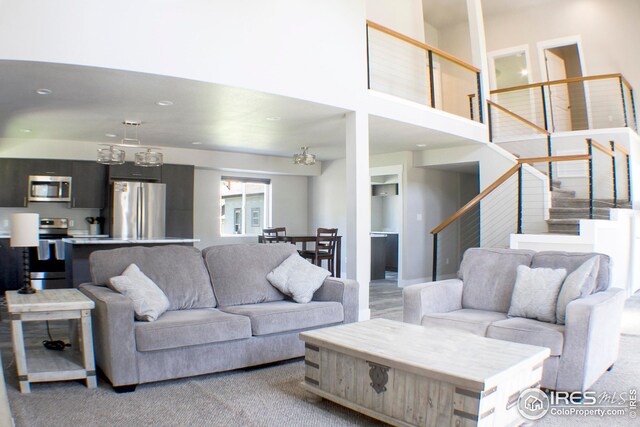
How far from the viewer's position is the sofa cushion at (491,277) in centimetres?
376

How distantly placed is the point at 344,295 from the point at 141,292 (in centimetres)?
160

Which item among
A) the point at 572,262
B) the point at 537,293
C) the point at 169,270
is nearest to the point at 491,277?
the point at 537,293

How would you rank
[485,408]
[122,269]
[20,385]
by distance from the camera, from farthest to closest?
1. [122,269]
2. [20,385]
3. [485,408]

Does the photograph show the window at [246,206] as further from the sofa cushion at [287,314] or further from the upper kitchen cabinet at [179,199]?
the sofa cushion at [287,314]

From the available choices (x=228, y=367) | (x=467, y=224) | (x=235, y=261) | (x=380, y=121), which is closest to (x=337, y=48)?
(x=380, y=121)

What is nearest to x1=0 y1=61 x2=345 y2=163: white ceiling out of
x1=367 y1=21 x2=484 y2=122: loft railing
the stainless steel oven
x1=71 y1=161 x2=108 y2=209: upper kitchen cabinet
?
x1=71 y1=161 x2=108 y2=209: upper kitchen cabinet

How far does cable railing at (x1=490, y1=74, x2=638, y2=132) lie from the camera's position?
28.1 ft

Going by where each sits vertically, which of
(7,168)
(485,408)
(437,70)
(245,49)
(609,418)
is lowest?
(609,418)

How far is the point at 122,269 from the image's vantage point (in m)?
3.68

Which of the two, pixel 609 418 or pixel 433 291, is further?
pixel 433 291

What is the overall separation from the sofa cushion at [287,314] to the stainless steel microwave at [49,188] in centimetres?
506

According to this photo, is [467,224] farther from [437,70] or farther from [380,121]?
[380,121]

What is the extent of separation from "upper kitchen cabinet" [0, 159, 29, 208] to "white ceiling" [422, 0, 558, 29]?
7857 millimetres

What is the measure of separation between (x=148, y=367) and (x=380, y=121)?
412cm
